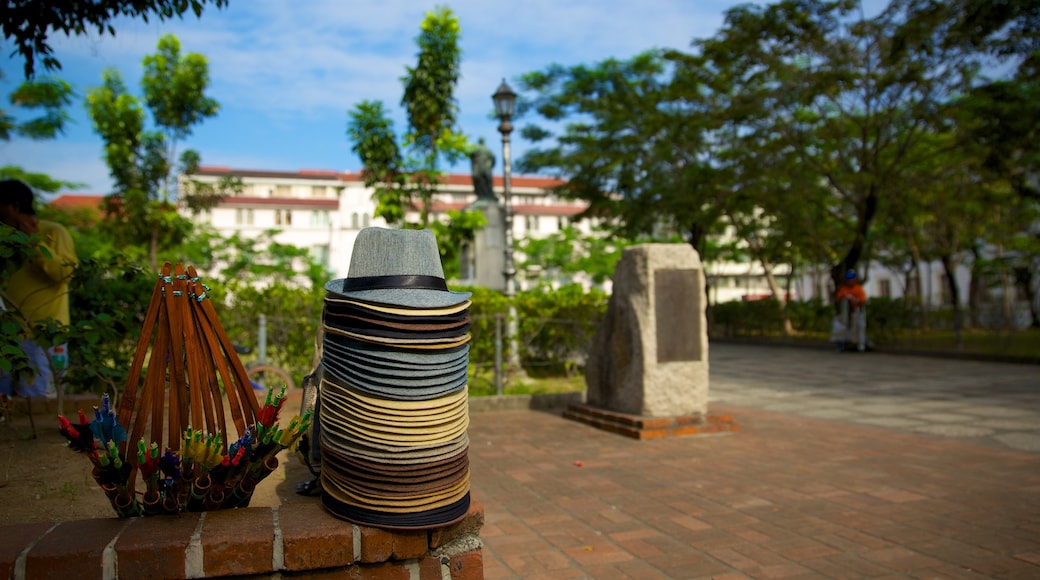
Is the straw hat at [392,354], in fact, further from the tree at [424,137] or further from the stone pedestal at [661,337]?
the tree at [424,137]

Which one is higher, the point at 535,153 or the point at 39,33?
the point at 535,153

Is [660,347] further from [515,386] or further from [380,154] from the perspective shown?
[380,154]

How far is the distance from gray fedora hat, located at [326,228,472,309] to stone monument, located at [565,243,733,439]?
16.9ft

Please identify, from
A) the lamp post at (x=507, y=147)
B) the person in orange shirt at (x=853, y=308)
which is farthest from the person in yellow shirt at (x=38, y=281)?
the person in orange shirt at (x=853, y=308)

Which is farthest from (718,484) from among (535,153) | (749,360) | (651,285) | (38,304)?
(535,153)

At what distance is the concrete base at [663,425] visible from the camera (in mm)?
7186

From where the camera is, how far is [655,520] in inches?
174

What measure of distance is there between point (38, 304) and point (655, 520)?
4.11m

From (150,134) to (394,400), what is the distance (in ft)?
53.1

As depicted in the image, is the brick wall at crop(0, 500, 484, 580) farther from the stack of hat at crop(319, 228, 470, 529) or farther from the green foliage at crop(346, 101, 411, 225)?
the green foliage at crop(346, 101, 411, 225)

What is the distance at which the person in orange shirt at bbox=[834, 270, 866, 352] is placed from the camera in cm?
1721

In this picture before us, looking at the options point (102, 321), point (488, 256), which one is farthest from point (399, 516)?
point (488, 256)

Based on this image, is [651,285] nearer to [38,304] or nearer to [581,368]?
[581,368]

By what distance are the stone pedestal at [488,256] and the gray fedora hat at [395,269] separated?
12.1 metres
